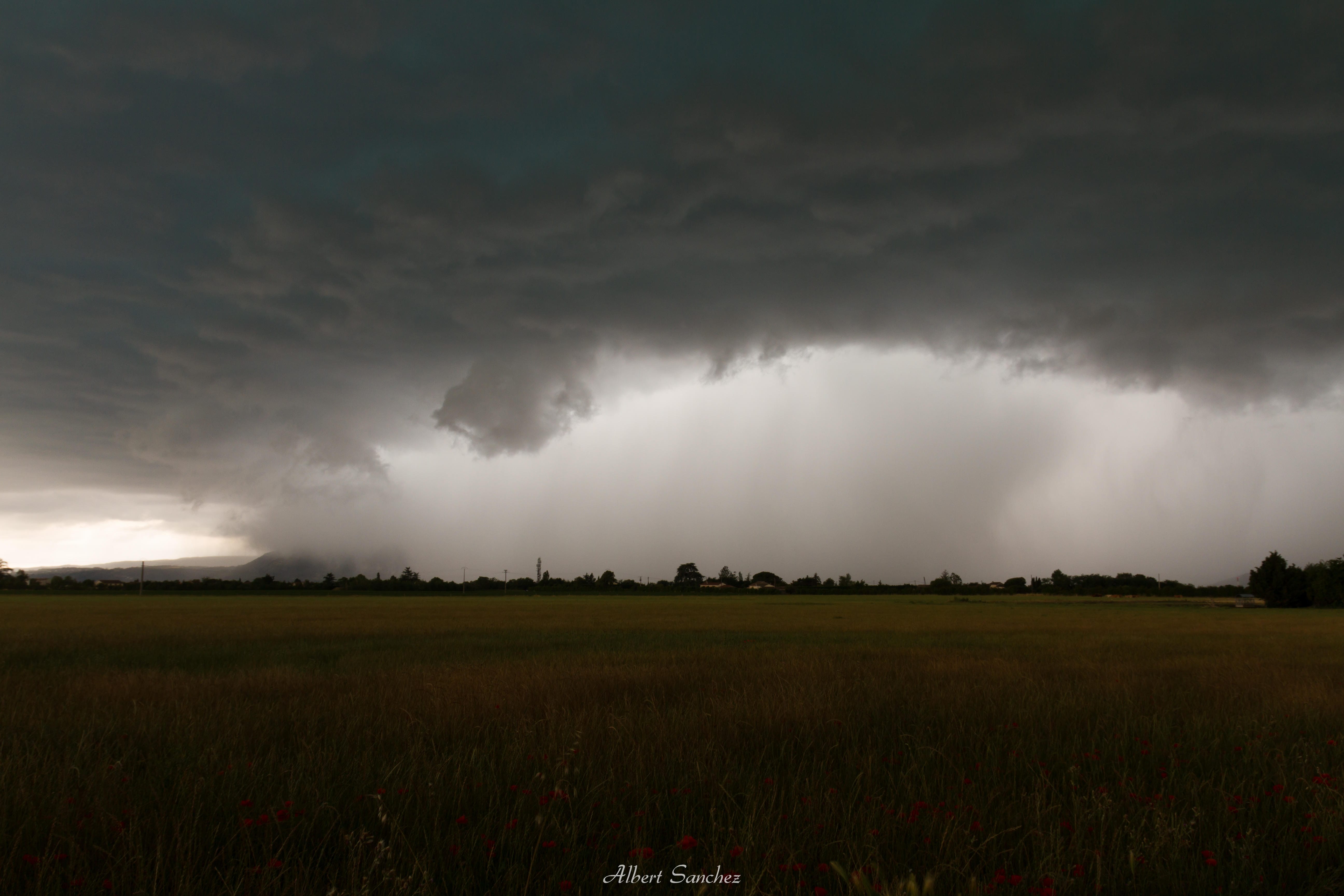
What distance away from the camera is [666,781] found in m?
5.32

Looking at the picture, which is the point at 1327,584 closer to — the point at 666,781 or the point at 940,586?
the point at 940,586

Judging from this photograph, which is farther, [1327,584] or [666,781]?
[1327,584]

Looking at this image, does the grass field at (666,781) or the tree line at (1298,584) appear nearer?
the grass field at (666,781)

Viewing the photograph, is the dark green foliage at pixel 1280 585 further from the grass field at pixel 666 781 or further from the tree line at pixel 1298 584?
the grass field at pixel 666 781

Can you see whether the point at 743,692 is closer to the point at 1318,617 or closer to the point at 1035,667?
the point at 1035,667

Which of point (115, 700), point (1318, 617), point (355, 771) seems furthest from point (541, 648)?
point (1318, 617)

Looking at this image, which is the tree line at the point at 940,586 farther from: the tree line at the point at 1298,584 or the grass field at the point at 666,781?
the grass field at the point at 666,781

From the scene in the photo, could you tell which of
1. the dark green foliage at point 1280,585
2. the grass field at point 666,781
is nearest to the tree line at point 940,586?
the dark green foliage at point 1280,585

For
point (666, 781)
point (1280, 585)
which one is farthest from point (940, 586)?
point (666, 781)

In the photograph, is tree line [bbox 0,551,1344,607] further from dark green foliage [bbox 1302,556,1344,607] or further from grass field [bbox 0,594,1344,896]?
grass field [bbox 0,594,1344,896]

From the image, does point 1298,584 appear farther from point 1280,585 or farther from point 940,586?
point 940,586

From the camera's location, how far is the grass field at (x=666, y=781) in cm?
383

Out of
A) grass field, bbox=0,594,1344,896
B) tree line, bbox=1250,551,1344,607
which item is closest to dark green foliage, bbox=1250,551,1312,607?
tree line, bbox=1250,551,1344,607

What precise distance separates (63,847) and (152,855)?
612 mm
